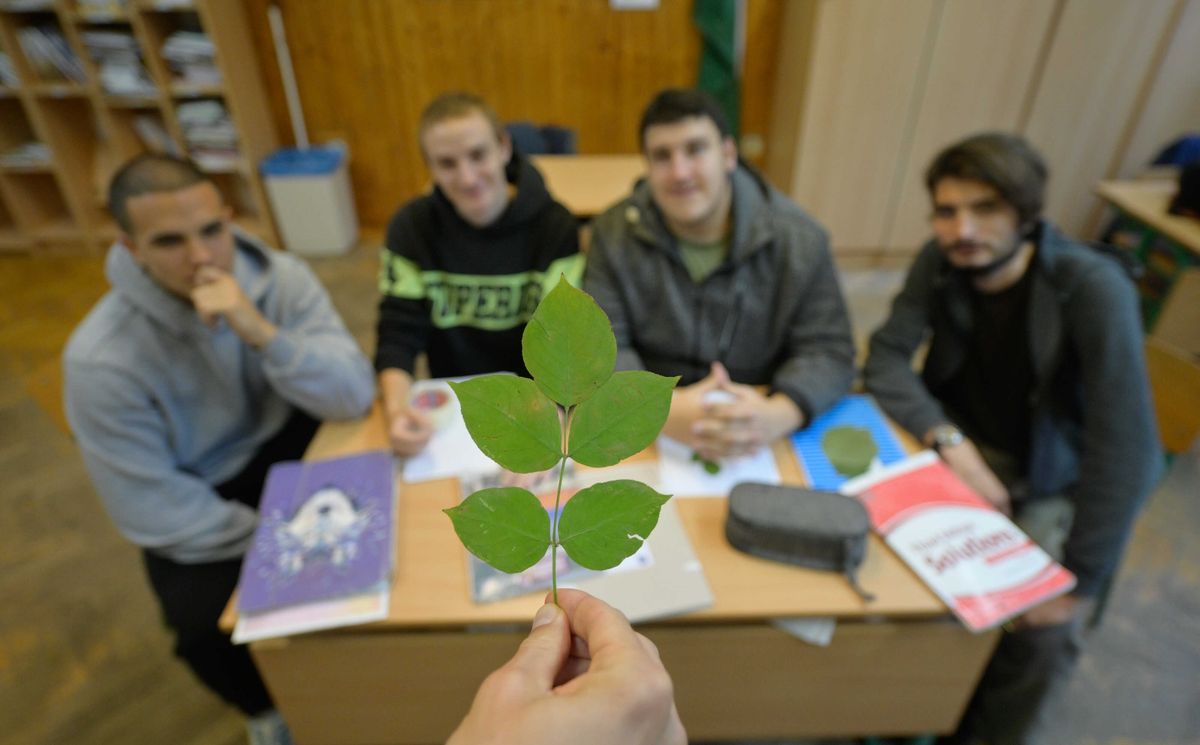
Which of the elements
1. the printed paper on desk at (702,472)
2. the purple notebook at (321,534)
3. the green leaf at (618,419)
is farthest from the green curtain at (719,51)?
the green leaf at (618,419)

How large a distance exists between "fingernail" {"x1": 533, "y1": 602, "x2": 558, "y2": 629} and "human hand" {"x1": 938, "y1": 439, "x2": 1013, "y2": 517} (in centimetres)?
106

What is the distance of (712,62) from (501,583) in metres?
3.13

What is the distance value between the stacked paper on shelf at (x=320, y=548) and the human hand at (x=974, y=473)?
104 cm

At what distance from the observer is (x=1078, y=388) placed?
1.34 m

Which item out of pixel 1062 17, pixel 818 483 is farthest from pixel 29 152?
pixel 1062 17

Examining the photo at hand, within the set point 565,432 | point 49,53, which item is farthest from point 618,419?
point 49,53

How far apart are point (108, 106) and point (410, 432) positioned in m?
3.22

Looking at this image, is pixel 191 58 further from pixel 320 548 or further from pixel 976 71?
pixel 976 71

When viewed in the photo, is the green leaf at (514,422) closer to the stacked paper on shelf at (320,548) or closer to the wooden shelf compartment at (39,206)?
the stacked paper on shelf at (320,548)

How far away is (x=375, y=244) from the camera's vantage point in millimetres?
3803

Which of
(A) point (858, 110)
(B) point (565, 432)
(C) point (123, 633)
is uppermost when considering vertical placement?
(B) point (565, 432)

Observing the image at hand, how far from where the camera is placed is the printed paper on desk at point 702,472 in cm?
117

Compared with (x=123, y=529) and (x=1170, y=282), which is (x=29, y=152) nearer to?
(x=123, y=529)

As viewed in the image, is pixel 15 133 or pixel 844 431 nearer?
pixel 844 431
